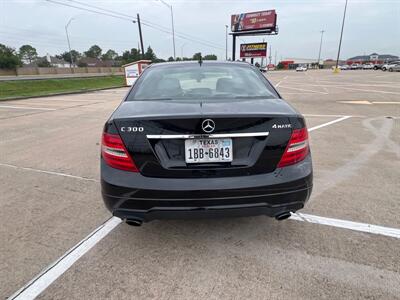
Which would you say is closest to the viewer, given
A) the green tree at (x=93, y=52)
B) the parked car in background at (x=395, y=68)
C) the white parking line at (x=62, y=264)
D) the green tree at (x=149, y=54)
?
the white parking line at (x=62, y=264)

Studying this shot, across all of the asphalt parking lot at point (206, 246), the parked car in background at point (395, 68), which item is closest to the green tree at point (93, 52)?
the parked car in background at point (395, 68)

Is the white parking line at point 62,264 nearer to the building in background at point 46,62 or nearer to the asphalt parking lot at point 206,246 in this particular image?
the asphalt parking lot at point 206,246

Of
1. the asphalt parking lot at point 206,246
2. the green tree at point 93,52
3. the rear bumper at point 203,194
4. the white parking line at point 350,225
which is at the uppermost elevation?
the green tree at point 93,52

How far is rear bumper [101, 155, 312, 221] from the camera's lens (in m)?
2.06

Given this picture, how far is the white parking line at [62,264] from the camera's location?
6.72 feet

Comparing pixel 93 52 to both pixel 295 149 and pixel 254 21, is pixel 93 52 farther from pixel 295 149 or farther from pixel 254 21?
pixel 295 149

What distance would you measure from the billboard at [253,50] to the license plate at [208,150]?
5256cm

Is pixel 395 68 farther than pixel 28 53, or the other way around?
pixel 28 53

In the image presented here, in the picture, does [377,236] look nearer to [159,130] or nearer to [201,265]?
[201,265]

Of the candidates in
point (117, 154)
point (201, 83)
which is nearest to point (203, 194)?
point (117, 154)

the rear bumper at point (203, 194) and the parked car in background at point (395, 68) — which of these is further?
the parked car in background at point (395, 68)

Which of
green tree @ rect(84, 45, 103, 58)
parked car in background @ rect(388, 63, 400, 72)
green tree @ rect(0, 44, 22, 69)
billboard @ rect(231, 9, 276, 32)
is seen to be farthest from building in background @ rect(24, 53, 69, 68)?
parked car in background @ rect(388, 63, 400, 72)

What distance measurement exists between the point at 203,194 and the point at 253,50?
53949mm

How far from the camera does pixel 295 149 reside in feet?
7.18
